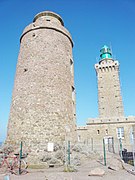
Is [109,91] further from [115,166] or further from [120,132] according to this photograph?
[115,166]

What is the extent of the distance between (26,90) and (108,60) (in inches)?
1084

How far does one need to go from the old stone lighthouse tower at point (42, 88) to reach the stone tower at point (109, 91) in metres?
16.9

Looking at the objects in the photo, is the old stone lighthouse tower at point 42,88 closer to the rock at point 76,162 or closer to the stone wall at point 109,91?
the rock at point 76,162

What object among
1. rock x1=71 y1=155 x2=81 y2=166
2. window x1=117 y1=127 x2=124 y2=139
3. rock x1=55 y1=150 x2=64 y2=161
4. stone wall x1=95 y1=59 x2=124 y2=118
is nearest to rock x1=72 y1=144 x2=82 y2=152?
rock x1=71 y1=155 x2=81 y2=166

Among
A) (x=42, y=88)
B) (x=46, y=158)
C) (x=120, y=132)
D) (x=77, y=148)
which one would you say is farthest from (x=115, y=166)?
(x=120, y=132)

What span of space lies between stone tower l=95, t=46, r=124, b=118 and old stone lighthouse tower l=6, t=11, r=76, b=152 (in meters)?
16.9

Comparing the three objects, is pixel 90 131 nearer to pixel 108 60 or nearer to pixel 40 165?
pixel 40 165

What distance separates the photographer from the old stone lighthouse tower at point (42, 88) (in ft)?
33.5

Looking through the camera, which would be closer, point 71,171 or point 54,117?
point 71,171

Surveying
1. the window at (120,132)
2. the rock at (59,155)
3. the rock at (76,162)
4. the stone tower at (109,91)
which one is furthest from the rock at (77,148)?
the stone tower at (109,91)

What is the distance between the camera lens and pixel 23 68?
11.9 metres

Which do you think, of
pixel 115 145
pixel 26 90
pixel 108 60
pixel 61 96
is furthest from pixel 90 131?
pixel 108 60

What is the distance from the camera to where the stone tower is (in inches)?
1094

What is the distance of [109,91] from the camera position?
29.7 meters
